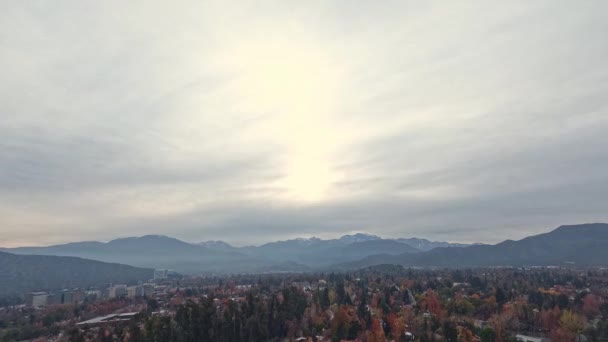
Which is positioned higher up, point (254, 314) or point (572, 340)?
point (254, 314)

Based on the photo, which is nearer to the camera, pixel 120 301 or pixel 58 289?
pixel 120 301

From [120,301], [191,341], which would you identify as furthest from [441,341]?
[120,301]

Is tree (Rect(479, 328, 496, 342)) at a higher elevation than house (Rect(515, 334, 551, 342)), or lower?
higher

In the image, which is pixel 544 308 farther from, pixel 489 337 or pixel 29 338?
pixel 29 338

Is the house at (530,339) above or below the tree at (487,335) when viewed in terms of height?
below

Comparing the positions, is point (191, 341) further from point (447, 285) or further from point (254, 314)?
point (447, 285)

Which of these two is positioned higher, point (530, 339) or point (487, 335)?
point (487, 335)

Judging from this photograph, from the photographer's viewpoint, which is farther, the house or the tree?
the house

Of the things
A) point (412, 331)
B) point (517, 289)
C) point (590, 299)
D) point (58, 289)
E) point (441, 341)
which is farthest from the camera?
point (58, 289)

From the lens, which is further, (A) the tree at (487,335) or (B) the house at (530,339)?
(B) the house at (530,339)

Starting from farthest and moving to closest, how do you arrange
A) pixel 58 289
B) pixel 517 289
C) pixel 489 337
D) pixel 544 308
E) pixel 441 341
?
1. pixel 58 289
2. pixel 517 289
3. pixel 544 308
4. pixel 489 337
5. pixel 441 341

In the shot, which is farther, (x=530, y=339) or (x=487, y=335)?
(x=530, y=339)
